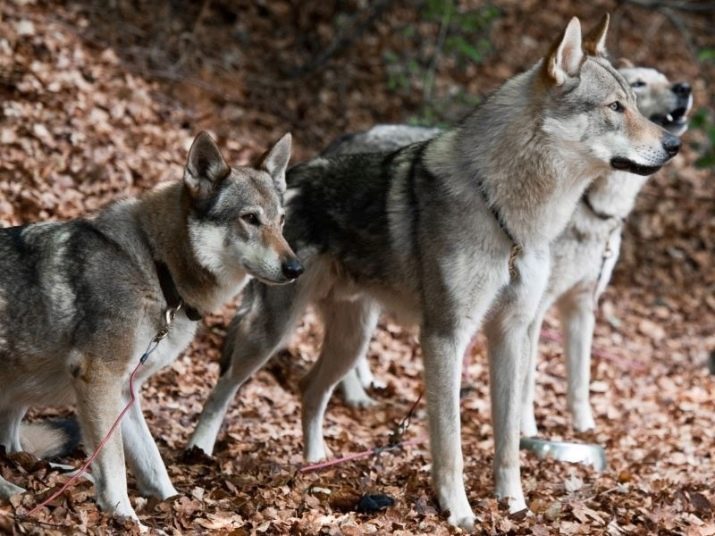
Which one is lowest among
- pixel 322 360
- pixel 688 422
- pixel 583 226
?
pixel 688 422

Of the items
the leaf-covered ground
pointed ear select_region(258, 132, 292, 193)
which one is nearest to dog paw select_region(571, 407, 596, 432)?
the leaf-covered ground

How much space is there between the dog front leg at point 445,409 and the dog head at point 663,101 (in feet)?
12.4

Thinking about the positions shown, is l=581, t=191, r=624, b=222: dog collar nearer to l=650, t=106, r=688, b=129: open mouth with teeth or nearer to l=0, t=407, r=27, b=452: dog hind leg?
l=650, t=106, r=688, b=129: open mouth with teeth

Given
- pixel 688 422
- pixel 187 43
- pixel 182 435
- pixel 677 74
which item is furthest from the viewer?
pixel 677 74

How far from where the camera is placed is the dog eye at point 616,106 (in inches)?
230

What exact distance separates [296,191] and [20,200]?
3.03 meters

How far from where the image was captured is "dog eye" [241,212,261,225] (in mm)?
5273

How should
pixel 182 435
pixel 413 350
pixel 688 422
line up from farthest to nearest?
1. pixel 413 350
2. pixel 688 422
3. pixel 182 435

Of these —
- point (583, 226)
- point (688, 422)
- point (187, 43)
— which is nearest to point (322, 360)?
point (583, 226)

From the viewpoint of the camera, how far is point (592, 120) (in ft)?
18.9

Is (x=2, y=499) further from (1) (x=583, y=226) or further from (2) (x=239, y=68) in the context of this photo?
(2) (x=239, y=68)

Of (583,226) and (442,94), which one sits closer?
(583,226)

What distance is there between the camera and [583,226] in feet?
26.1

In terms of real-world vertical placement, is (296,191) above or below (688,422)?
above
